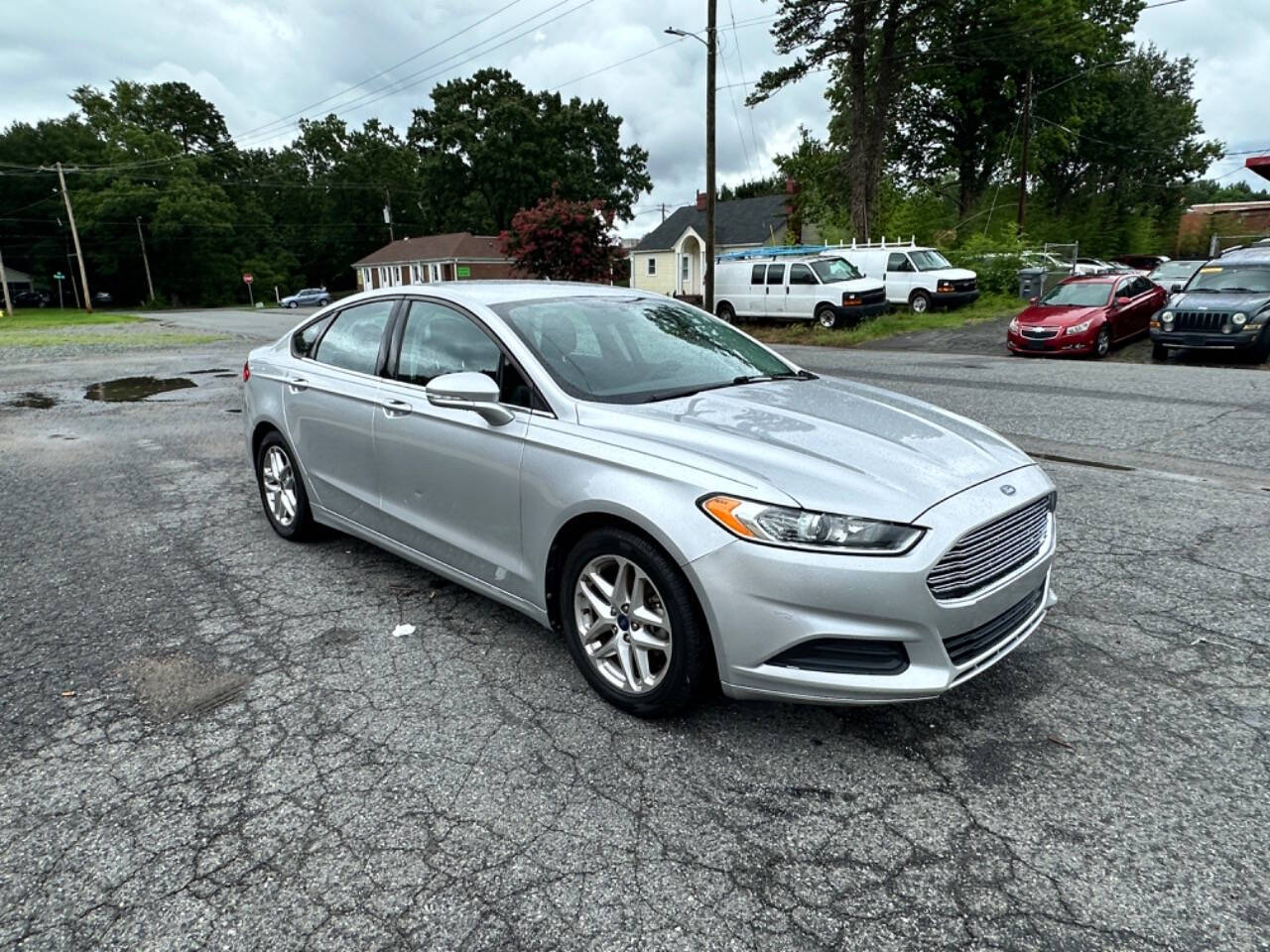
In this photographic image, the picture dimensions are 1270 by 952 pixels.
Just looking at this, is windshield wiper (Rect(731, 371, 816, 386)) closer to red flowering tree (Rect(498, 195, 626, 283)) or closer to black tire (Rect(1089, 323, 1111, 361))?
black tire (Rect(1089, 323, 1111, 361))

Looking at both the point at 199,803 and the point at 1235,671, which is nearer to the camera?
the point at 199,803

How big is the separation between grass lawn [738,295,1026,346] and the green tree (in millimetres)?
38253

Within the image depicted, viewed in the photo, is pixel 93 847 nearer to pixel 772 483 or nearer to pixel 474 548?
pixel 474 548

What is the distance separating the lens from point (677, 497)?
271 centimetres

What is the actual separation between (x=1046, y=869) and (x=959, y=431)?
173 cm

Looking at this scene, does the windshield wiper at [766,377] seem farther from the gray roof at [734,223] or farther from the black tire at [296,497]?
the gray roof at [734,223]

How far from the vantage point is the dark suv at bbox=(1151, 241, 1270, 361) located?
13695mm

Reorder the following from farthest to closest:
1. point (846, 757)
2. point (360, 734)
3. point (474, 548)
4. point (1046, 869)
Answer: point (474, 548) < point (360, 734) < point (846, 757) < point (1046, 869)

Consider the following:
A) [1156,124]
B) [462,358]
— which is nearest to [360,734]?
[462,358]

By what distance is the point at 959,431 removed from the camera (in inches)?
133

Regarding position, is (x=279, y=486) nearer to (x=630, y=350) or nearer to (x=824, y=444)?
(x=630, y=350)

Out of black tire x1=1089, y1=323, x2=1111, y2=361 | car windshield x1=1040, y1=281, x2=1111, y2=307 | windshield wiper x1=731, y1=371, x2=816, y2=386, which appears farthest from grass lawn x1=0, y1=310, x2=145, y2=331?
windshield wiper x1=731, y1=371, x2=816, y2=386

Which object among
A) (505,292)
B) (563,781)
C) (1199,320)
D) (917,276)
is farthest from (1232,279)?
(563,781)

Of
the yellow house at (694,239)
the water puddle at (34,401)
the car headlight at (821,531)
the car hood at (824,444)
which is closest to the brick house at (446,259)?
the yellow house at (694,239)
